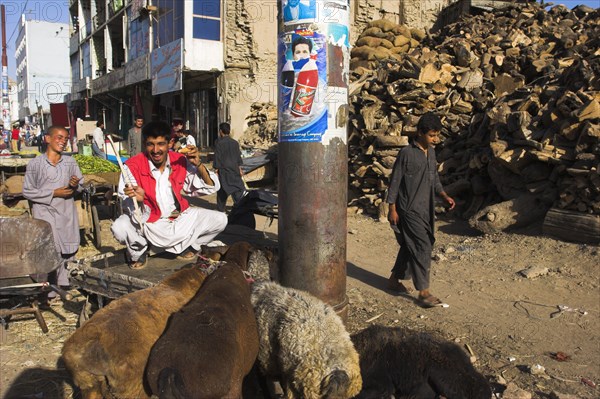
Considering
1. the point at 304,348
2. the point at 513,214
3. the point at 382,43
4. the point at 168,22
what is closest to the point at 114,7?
the point at 168,22

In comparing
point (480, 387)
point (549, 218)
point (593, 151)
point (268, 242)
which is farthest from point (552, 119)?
point (480, 387)

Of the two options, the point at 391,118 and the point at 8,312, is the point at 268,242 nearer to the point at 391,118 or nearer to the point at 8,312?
the point at 8,312

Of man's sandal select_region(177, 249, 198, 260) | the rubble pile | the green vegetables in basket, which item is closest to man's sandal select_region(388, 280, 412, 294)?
man's sandal select_region(177, 249, 198, 260)

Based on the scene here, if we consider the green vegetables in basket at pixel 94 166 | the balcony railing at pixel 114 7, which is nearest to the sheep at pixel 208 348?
the green vegetables in basket at pixel 94 166

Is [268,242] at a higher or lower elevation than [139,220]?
lower

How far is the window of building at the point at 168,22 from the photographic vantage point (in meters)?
17.0

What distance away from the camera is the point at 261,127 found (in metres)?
15.7

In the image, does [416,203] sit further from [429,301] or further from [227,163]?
[227,163]

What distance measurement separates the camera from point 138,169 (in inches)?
172

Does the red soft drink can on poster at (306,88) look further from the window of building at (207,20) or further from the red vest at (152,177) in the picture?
the window of building at (207,20)

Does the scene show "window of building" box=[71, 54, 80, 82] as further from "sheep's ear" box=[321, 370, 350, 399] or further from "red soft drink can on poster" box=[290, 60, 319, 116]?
"sheep's ear" box=[321, 370, 350, 399]

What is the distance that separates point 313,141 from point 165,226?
5.91 feet

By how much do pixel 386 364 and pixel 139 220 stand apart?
2593 millimetres

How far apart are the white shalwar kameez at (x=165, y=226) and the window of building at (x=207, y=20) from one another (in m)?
13.4
